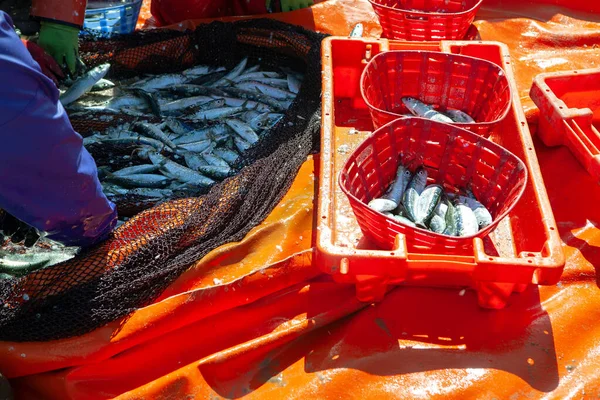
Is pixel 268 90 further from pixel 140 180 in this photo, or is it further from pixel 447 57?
pixel 447 57

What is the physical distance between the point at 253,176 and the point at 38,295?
52.3 inches

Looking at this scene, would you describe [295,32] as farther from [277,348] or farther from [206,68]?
[277,348]

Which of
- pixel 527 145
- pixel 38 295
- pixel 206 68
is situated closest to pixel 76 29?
pixel 206 68

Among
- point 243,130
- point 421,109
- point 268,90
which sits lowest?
point 243,130

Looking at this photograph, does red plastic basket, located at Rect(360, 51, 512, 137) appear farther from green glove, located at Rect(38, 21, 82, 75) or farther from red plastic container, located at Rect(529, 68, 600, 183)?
green glove, located at Rect(38, 21, 82, 75)

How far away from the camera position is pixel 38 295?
2.61 meters

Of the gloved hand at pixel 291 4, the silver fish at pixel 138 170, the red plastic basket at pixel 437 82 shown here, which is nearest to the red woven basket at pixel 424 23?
the red plastic basket at pixel 437 82

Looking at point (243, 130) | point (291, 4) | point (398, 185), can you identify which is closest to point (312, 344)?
point (398, 185)

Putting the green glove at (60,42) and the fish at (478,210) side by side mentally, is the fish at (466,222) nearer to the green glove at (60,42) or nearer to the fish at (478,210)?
the fish at (478,210)

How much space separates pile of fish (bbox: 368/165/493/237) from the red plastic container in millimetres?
744

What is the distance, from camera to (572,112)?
3.38 m

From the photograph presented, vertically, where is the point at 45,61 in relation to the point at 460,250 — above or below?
above

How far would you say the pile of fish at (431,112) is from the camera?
3600 millimetres

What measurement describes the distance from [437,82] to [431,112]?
33 centimetres
